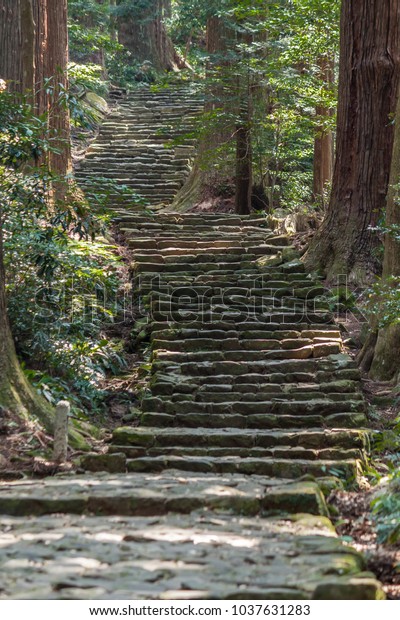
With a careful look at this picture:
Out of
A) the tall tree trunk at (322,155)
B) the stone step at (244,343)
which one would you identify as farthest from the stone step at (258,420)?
the tall tree trunk at (322,155)

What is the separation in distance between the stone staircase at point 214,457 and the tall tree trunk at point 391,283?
45 cm

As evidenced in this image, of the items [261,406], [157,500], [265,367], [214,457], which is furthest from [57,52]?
[157,500]

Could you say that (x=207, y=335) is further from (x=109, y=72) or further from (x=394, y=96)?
(x=109, y=72)

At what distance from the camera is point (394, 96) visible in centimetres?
1208

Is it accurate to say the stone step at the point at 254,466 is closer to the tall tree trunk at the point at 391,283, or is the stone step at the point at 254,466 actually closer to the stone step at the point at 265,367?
the stone step at the point at 265,367

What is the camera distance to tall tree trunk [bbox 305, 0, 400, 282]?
12.0m

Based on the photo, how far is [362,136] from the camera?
1213 centimetres

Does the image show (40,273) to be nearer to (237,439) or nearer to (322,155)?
(237,439)

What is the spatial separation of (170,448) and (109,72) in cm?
2171

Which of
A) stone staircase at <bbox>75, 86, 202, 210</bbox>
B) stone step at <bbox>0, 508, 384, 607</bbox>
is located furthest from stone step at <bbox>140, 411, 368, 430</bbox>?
stone staircase at <bbox>75, 86, 202, 210</bbox>

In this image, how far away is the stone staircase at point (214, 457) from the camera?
4.28m
